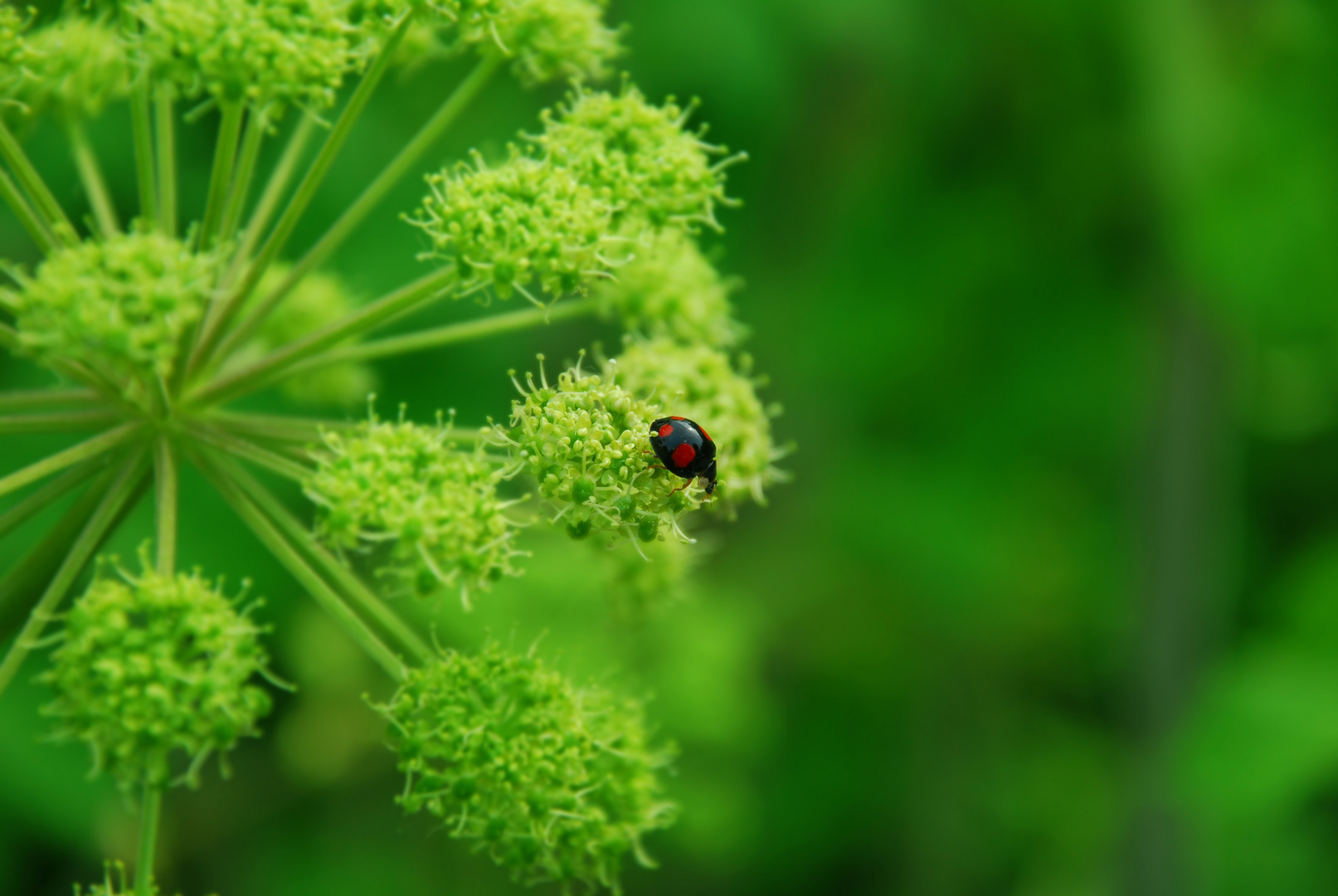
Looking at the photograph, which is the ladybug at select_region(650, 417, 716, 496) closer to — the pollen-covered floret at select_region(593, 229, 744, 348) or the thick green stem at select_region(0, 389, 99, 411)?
the pollen-covered floret at select_region(593, 229, 744, 348)

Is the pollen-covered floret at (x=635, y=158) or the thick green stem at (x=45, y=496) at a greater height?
the pollen-covered floret at (x=635, y=158)

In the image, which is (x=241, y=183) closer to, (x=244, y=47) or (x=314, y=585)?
(x=244, y=47)

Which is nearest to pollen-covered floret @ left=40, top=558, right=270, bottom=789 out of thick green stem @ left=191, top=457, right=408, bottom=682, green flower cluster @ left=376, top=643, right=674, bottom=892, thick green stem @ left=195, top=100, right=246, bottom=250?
thick green stem @ left=191, top=457, right=408, bottom=682

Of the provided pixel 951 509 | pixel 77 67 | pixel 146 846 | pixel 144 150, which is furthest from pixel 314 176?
pixel 951 509

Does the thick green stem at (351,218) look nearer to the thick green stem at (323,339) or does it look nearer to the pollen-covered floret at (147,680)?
the thick green stem at (323,339)

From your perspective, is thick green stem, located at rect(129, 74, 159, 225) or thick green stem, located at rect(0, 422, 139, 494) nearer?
thick green stem, located at rect(0, 422, 139, 494)

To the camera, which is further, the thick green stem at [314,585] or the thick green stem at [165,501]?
the thick green stem at [314,585]

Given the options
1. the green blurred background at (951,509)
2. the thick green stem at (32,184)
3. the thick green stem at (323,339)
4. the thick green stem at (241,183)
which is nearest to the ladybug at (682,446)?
the thick green stem at (323,339)
